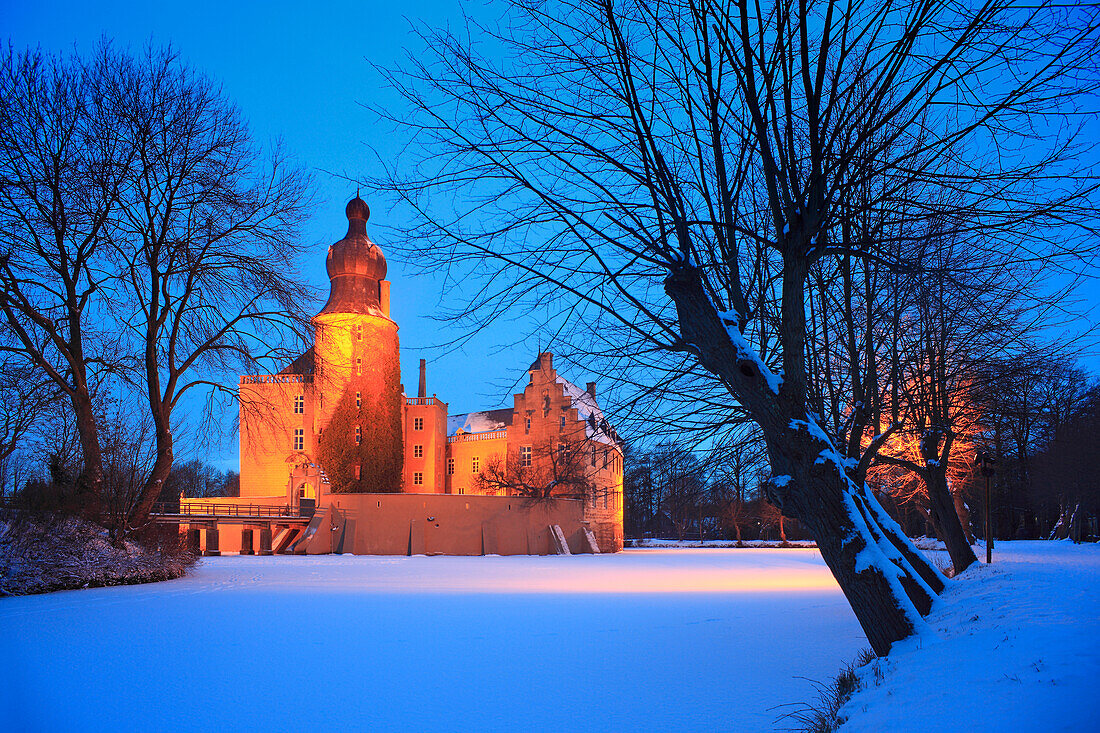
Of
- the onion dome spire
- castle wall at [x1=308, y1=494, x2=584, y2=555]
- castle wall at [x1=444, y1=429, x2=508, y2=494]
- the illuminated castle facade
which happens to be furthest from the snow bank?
castle wall at [x1=444, y1=429, x2=508, y2=494]

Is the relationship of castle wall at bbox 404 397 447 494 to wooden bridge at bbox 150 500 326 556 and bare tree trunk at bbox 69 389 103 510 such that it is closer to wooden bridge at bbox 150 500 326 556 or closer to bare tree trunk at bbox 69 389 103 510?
wooden bridge at bbox 150 500 326 556

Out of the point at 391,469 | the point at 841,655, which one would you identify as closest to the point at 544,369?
the point at 391,469

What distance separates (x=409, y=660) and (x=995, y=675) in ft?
18.4

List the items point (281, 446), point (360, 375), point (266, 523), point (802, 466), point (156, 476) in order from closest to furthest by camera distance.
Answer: point (802, 466), point (156, 476), point (266, 523), point (281, 446), point (360, 375)

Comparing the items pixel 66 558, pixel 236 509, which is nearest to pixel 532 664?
pixel 66 558

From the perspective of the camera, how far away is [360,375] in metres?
43.8

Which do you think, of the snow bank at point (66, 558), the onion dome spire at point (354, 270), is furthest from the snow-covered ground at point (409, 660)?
the onion dome spire at point (354, 270)

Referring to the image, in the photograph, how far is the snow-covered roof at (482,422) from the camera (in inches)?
2046

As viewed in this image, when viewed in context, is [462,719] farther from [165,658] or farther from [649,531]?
[649,531]

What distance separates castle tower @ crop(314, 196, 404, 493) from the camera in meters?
41.3

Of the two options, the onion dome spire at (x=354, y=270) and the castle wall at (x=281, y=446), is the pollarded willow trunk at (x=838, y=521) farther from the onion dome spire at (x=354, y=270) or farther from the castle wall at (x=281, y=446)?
the onion dome spire at (x=354, y=270)

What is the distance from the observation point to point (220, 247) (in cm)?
1786

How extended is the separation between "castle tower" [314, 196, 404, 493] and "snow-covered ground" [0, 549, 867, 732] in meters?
27.2

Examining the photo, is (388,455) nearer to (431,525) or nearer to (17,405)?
(431,525)
